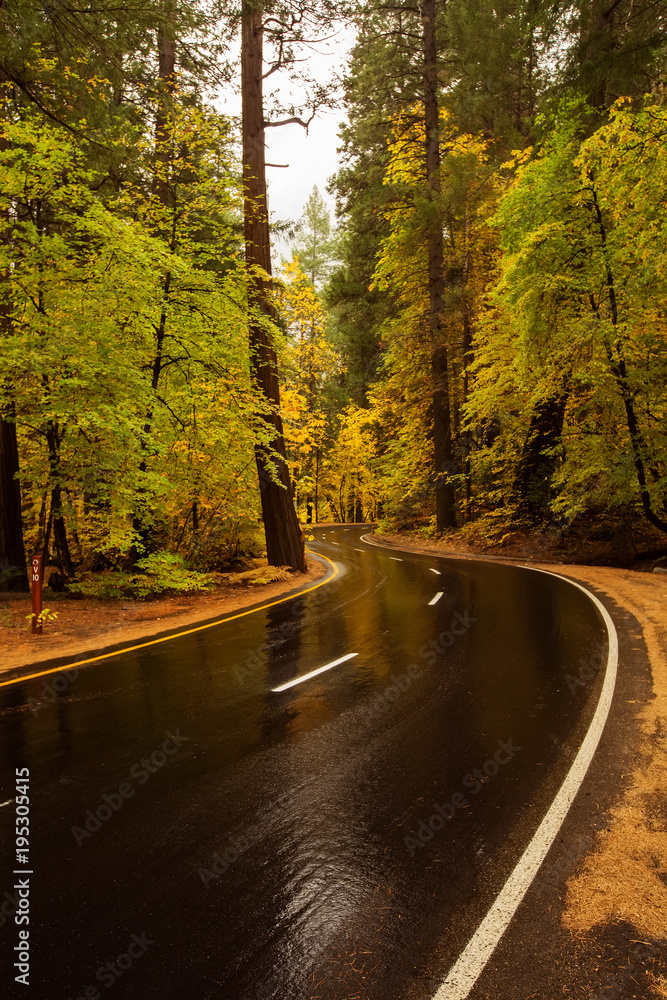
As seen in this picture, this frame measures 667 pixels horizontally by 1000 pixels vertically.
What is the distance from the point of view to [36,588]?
9.37 meters

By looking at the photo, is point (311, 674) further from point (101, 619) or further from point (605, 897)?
point (101, 619)

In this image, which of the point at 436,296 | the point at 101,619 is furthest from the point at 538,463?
the point at 101,619

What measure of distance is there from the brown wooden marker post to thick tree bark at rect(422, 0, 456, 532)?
18.7 m

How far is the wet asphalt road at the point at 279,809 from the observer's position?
104 inches

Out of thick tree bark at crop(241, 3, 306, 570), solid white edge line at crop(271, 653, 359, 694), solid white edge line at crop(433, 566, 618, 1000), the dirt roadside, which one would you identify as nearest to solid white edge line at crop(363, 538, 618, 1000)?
solid white edge line at crop(433, 566, 618, 1000)

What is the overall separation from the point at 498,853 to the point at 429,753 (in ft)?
4.33

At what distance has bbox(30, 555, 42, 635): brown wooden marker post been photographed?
9.06m

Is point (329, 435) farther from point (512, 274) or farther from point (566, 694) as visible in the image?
point (566, 694)

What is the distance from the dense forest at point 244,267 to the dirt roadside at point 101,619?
941 millimetres

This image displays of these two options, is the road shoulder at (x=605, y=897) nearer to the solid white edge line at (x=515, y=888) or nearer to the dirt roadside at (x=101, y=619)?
the solid white edge line at (x=515, y=888)

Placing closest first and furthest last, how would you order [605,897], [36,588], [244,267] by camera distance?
1. [605,897]
2. [36,588]
3. [244,267]

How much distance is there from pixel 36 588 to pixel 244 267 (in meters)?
9.14

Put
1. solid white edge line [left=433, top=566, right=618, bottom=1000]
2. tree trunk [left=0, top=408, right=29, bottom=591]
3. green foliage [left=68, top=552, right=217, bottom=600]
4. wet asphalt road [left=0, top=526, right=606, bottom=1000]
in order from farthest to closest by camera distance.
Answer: tree trunk [left=0, top=408, right=29, bottom=591] < green foliage [left=68, top=552, right=217, bottom=600] < wet asphalt road [left=0, top=526, right=606, bottom=1000] < solid white edge line [left=433, top=566, right=618, bottom=1000]

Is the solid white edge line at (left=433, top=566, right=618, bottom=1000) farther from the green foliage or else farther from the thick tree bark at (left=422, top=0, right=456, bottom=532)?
the thick tree bark at (left=422, top=0, right=456, bottom=532)
